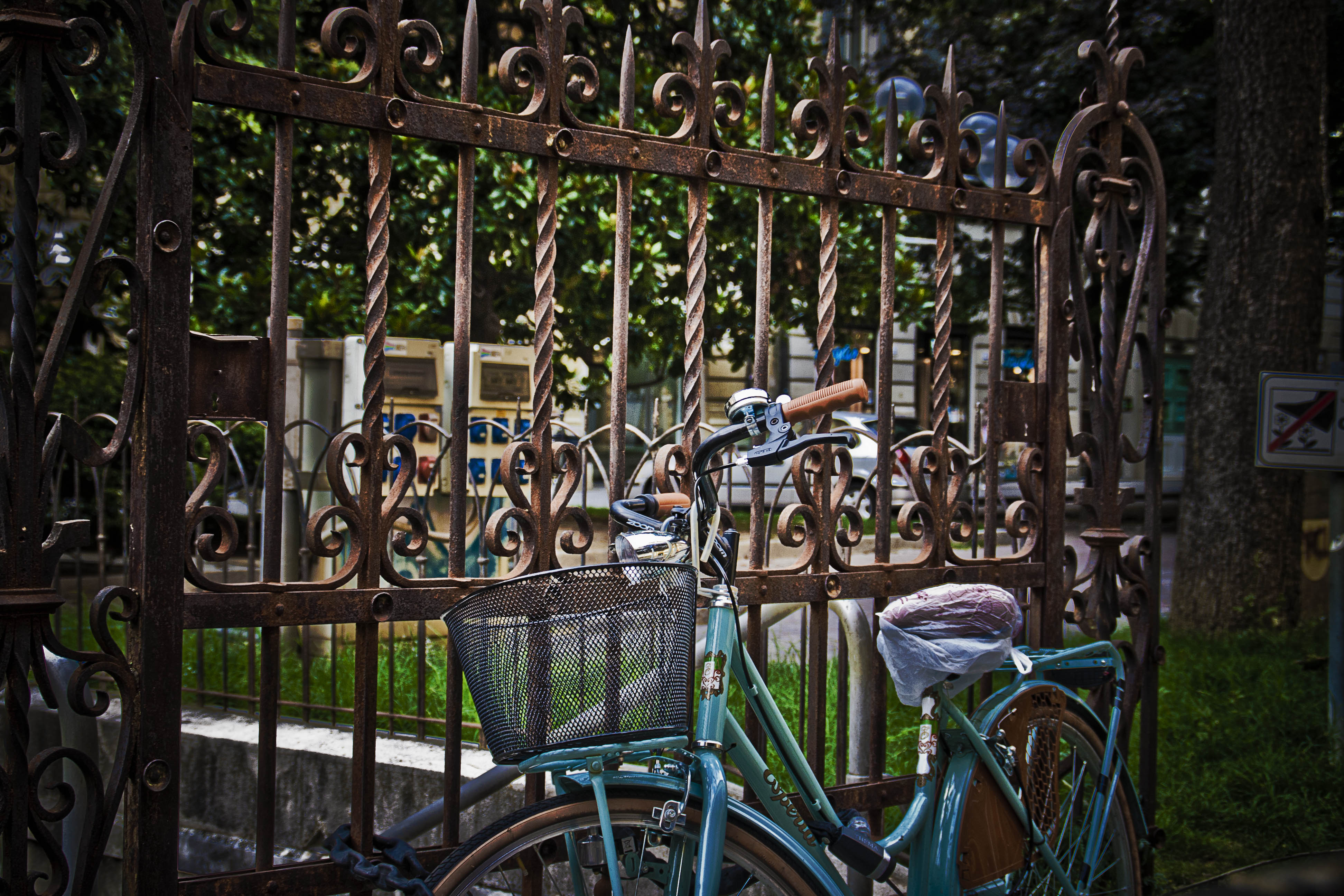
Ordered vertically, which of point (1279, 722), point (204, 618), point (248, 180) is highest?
point (248, 180)

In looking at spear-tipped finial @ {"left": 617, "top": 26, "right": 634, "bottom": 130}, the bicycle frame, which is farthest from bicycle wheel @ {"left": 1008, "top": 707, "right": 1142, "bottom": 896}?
spear-tipped finial @ {"left": 617, "top": 26, "right": 634, "bottom": 130}

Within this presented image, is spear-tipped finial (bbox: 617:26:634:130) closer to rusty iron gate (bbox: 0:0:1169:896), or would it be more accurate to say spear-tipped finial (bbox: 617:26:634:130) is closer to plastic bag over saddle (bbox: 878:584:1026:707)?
rusty iron gate (bbox: 0:0:1169:896)

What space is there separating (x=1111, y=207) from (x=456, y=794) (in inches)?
99.8

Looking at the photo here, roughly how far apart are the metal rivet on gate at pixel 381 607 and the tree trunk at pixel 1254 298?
614 centimetres

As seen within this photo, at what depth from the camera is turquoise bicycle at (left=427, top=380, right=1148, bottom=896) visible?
5.84 ft

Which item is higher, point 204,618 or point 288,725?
point 204,618

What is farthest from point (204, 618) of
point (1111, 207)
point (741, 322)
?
point (741, 322)

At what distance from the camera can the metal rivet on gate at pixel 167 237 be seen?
79.6 inches

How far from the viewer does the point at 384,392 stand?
2547 millimetres

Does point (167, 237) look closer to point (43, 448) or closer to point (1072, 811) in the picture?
point (43, 448)

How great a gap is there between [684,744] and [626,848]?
226 millimetres

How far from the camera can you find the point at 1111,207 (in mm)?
3418

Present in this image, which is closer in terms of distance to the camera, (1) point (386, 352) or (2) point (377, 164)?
(2) point (377, 164)

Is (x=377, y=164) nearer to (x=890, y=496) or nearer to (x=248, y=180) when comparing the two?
(x=890, y=496)
